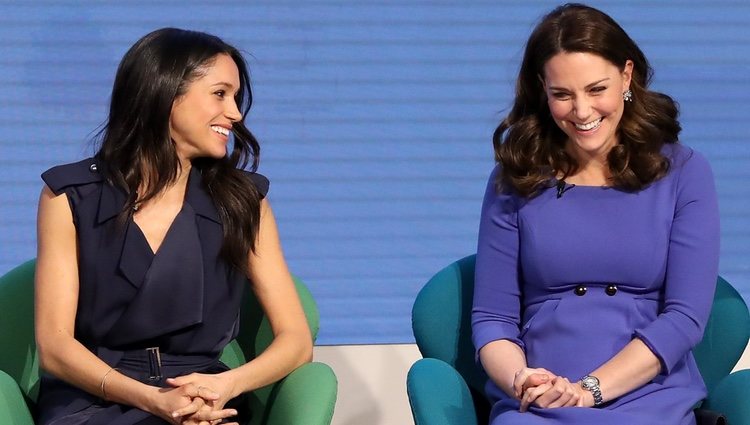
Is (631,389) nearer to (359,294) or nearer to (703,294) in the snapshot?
(703,294)

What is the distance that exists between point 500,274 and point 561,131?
1.24 ft

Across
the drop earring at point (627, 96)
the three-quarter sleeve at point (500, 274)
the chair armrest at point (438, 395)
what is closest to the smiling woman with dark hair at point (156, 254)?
the chair armrest at point (438, 395)

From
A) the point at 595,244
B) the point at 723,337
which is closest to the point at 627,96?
the point at 595,244

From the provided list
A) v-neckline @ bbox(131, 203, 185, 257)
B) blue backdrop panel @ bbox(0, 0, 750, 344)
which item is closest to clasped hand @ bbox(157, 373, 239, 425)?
v-neckline @ bbox(131, 203, 185, 257)

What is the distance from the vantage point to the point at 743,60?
4559 mm

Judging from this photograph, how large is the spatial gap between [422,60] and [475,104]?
8.8 inches

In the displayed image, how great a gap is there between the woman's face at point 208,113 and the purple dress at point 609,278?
0.67 metres

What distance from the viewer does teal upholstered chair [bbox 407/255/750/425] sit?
3199 mm

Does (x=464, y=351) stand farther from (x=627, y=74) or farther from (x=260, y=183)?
(x=627, y=74)

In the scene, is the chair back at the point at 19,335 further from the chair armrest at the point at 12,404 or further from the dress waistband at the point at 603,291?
the dress waistband at the point at 603,291

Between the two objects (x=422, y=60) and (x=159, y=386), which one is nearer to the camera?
(x=159, y=386)

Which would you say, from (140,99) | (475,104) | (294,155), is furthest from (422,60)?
(140,99)

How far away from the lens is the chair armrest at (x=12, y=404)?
310 centimetres

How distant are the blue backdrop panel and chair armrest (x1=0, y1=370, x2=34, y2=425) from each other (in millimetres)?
1266
